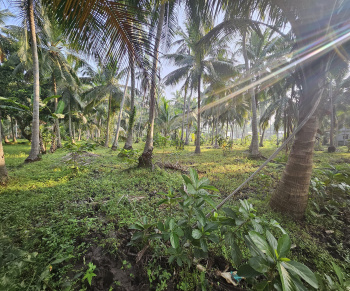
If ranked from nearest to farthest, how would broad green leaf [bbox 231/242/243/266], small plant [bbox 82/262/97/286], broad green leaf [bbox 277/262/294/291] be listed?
broad green leaf [bbox 277/262/294/291], broad green leaf [bbox 231/242/243/266], small plant [bbox 82/262/97/286]

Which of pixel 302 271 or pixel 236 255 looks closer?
pixel 302 271

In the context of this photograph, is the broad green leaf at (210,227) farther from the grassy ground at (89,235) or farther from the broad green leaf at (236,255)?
the grassy ground at (89,235)

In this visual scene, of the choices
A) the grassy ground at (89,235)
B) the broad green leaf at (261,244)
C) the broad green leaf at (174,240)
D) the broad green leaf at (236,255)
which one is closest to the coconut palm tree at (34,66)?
the grassy ground at (89,235)

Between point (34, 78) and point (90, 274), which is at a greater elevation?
point (34, 78)

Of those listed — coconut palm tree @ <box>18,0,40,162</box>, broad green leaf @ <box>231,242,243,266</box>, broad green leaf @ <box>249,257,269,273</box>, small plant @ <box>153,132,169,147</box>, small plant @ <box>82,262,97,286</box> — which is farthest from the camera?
small plant @ <box>153,132,169,147</box>

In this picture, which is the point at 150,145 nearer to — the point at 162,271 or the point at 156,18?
the point at 162,271

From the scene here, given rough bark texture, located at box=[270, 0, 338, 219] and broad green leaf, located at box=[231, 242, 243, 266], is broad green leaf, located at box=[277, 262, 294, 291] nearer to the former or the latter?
broad green leaf, located at box=[231, 242, 243, 266]

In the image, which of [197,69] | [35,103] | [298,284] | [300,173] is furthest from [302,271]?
[197,69]

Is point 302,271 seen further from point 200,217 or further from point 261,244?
point 200,217

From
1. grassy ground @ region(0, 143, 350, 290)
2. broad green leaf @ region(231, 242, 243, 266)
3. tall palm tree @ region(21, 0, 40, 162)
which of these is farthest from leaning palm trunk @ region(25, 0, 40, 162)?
broad green leaf @ region(231, 242, 243, 266)

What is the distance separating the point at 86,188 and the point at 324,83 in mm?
4731

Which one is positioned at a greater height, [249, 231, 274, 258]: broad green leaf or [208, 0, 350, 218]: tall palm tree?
[208, 0, 350, 218]: tall palm tree

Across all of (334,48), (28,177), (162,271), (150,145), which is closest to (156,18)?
(150,145)

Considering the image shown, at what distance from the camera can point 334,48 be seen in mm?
1985
